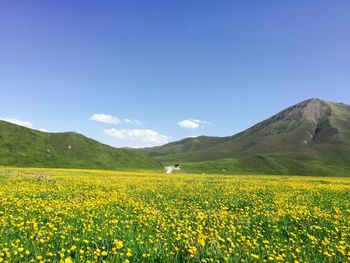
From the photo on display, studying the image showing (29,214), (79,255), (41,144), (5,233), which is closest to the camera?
(79,255)

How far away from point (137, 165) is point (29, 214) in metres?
172

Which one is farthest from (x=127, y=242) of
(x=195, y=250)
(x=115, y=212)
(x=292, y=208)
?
(x=292, y=208)

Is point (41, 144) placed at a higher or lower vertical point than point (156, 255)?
higher

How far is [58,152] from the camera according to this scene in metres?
164

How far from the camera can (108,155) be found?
181 meters

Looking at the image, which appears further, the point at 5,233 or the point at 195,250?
the point at 5,233

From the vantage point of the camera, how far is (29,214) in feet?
38.2

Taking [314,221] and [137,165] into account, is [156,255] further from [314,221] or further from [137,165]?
[137,165]

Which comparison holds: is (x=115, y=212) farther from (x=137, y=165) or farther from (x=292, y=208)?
(x=137, y=165)

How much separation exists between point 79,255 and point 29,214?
5.41 meters

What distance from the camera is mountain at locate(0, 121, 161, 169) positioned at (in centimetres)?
14700

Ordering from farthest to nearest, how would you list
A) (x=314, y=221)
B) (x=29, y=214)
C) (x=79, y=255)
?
(x=314, y=221) < (x=29, y=214) < (x=79, y=255)

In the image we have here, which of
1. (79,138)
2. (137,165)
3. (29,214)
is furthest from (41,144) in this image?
(29,214)

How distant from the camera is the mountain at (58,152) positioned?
147 meters
